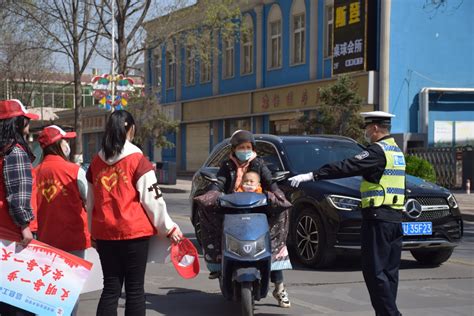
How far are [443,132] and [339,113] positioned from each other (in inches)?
277

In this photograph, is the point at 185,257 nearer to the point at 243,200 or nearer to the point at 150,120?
the point at 243,200

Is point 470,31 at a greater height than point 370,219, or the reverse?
point 470,31

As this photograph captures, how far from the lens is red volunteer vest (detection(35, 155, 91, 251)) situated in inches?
205

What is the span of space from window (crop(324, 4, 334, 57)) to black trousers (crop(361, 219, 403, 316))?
25.5m

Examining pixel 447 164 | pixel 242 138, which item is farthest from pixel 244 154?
pixel 447 164

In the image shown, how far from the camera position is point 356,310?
6.84 metres

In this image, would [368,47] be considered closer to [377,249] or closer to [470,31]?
[470,31]

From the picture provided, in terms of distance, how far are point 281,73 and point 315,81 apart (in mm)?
3432

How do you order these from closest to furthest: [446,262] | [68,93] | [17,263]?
1. [17,263]
2. [446,262]
3. [68,93]

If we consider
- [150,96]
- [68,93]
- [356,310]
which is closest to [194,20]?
[150,96]

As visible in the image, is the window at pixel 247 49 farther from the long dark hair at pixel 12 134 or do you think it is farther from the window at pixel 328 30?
the long dark hair at pixel 12 134

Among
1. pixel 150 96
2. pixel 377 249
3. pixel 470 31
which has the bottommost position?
pixel 377 249

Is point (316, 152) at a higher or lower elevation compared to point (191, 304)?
higher

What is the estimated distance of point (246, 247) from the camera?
593 centimetres
